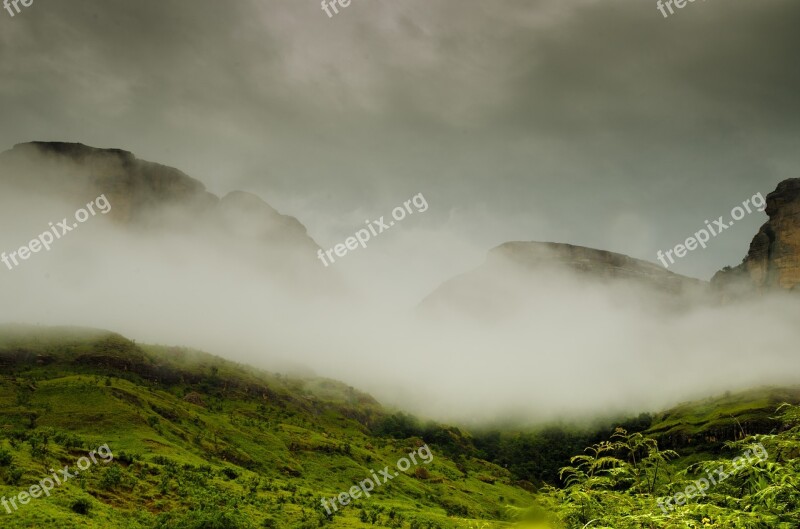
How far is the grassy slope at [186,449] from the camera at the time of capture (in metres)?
36.9

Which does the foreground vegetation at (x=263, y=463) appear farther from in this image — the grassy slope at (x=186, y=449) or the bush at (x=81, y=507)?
the grassy slope at (x=186, y=449)

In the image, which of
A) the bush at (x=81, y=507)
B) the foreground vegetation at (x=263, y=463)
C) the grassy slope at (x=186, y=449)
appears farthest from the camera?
the grassy slope at (x=186, y=449)

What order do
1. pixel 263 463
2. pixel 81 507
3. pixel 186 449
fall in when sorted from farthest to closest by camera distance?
pixel 263 463, pixel 186 449, pixel 81 507

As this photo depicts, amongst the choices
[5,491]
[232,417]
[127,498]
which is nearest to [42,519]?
[5,491]

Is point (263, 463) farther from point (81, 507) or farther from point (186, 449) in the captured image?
point (81, 507)

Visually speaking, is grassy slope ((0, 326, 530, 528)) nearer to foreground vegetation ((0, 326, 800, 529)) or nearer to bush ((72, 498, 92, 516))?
foreground vegetation ((0, 326, 800, 529))

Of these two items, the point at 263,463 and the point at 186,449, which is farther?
the point at 263,463

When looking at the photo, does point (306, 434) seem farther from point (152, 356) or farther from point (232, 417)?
point (152, 356)

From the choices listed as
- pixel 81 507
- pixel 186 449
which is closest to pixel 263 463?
pixel 186 449

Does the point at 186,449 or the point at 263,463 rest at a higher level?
the point at 186,449

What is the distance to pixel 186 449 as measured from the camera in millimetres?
71750

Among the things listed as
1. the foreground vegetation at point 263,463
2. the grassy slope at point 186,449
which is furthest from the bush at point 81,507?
the grassy slope at point 186,449

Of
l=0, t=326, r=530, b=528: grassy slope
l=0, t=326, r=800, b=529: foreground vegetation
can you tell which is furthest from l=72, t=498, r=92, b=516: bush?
l=0, t=326, r=530, b=528: grassy slope

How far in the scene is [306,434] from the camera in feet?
392
